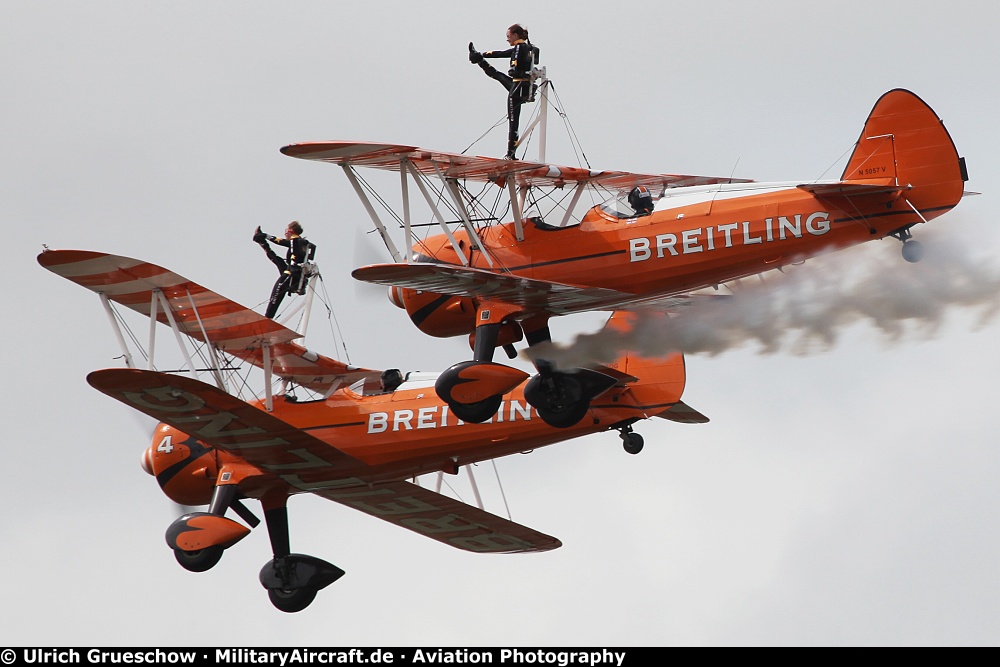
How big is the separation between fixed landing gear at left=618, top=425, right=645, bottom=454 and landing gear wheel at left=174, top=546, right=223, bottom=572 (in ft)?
17.5

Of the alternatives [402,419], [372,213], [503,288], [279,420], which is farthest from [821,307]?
[279,420]

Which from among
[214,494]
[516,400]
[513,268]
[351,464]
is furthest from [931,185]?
[214,494]

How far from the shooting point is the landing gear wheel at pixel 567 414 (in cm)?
2286

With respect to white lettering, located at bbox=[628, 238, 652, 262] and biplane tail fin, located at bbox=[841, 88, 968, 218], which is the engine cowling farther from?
biplane tail fin, located at bbox=[841, 88, 968, 218]

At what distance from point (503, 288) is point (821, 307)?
3.60 meters

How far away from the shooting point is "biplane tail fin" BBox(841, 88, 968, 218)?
66.3 ft

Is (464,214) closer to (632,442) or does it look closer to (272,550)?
(632,442)

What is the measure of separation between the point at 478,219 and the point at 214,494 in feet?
18.9

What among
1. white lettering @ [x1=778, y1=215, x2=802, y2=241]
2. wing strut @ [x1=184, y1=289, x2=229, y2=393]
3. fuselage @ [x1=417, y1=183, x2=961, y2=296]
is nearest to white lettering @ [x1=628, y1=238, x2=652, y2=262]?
fuselage @ [x1=417, y1=183, x2=961, y2=296]

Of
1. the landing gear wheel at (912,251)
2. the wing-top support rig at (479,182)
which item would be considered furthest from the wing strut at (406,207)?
the landing gear wheel at (912,251)

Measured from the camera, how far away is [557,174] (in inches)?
895

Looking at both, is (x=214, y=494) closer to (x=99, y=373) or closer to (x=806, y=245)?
(x=99, y=373)

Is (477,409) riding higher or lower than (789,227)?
lower

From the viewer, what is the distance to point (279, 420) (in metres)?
24.1
